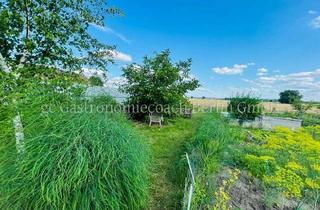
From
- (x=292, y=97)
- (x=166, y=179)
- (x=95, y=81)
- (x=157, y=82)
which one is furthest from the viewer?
(x=292, y=97)

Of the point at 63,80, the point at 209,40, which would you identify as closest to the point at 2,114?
the point at 63,80

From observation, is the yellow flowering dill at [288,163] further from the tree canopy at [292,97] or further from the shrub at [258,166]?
the tree canopy at [292,97]

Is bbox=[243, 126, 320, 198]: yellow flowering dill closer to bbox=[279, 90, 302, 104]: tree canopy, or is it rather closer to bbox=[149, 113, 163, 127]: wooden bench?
bbox=[149, 113, 163, 127]: wooden bench

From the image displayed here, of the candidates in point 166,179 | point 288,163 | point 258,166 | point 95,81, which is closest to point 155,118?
point 95,81

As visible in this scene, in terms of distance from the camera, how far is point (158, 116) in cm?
927

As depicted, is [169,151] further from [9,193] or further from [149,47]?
[149,47]

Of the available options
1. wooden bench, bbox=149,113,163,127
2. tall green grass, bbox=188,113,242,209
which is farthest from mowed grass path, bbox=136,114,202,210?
wooden bench, bbox=149,113,163,127

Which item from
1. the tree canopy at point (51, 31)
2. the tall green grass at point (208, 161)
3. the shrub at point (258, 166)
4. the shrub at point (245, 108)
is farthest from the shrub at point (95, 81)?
the shrub at point (245, 108)

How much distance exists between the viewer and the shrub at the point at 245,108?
978 cm

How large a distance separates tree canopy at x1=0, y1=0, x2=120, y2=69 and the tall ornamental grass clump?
1675 mm

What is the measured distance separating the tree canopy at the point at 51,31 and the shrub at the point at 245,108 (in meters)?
7.87

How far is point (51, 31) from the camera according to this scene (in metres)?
3.46

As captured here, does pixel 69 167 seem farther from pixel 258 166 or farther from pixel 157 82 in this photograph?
pixel 157 82

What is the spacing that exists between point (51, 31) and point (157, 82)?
19.5ft
